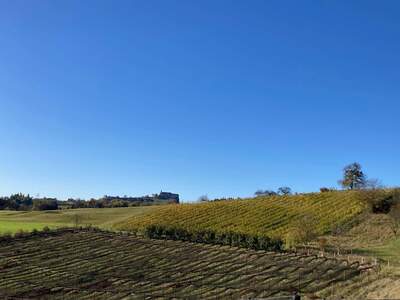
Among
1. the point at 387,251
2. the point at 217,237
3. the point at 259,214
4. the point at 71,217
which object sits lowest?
the point at 387,251

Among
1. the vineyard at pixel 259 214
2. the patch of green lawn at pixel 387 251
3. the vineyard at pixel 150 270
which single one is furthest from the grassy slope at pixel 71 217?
the patch of green lawn at pixel 387 251

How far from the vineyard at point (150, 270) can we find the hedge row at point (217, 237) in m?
2.19

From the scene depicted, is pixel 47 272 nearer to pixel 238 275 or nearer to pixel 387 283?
pixel 238 275

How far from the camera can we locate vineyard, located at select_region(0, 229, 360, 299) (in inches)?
1173

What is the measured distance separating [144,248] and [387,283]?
27603 millimetres

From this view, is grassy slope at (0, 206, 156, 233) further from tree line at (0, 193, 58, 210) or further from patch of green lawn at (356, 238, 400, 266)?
patch of green lawn at (356, 238, 400, 266)

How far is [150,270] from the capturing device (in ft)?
125

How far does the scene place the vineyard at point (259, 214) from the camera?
203 ft

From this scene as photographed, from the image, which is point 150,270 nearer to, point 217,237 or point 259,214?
point 217,237

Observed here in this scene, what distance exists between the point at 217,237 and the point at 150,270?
15549 mm

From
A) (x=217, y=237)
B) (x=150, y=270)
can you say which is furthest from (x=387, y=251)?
(x=150, y=270)

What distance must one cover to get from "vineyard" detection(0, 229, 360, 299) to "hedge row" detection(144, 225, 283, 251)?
2.19m

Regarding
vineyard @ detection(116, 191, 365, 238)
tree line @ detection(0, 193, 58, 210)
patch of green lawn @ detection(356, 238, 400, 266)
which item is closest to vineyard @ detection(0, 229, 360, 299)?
patch of green lawn @ detection(356, 238, 400, 266)

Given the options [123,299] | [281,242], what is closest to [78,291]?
[123,299]
